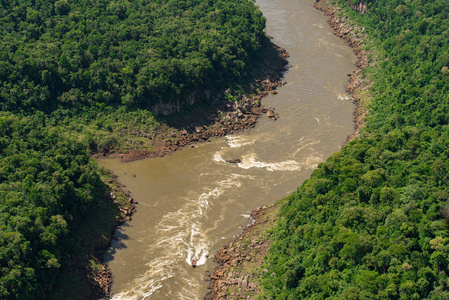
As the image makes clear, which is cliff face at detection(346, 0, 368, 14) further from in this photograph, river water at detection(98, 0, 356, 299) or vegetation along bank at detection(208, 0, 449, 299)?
vegetation along bank at detection(208, 0, 449, 299)

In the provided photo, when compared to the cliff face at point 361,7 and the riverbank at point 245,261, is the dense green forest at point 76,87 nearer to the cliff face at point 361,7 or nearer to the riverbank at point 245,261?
the riverbank at point 245,261

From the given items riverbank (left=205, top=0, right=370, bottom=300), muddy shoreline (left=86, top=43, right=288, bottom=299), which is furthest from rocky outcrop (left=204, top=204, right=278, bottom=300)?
muddy shoreline (left=86, top=43, right=288, bottom=299)

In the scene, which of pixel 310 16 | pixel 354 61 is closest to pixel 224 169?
pixel 354 61

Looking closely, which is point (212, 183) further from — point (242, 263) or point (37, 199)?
point (37, 199)

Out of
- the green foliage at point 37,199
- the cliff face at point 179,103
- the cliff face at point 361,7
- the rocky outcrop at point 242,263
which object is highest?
the cliff face at point 361,7

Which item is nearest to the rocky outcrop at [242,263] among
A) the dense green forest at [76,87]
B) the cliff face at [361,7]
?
the dense green forest at [76,87]
